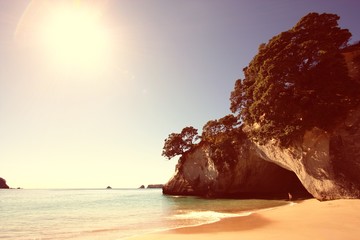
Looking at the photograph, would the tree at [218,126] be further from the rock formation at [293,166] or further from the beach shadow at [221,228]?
the beach shadow at [221,228]

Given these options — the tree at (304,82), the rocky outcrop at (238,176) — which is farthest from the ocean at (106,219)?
the rocky outcrop at (238,176)

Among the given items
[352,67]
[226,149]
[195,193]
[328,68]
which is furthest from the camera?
[195,193]

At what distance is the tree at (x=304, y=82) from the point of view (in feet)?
59.2

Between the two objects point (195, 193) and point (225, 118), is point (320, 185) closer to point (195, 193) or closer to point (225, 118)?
point (225, 118)

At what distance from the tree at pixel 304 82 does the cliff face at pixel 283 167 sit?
4.48 feet

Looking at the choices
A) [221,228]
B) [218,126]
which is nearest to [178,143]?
[218,126]

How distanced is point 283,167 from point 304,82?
10.6 m

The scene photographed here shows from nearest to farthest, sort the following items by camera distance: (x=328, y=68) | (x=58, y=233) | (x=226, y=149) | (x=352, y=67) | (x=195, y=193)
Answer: (x=58, y=233)
(x=328, y=68)
(x=352, y=67)
(x=226, y=149)
(x=195, y=193)

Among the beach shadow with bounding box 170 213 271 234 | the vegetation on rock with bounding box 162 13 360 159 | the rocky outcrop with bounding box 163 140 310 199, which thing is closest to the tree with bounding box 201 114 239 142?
the rocky outcrop with bounding box 163 140 310 199

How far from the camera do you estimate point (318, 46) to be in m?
19.0

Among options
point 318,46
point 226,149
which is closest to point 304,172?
point 318,46

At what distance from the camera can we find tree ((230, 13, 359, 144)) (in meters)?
18.0

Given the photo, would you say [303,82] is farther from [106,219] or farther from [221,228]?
[106,219]

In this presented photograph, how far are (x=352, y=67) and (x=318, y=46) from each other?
3978mm
